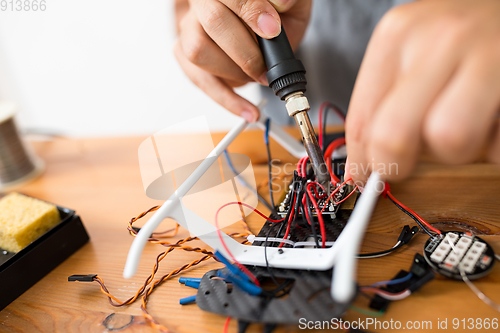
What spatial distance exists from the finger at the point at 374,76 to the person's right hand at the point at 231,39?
0.21 metres

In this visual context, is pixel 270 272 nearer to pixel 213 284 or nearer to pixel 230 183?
pixel 213 284

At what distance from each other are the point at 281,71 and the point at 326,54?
0.42 metres

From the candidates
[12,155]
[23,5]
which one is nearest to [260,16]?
[12,155]

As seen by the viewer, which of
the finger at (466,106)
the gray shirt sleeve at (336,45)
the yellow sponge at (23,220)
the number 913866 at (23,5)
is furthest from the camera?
the number 913866 at (23,5)

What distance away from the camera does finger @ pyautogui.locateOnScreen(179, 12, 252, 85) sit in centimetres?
58

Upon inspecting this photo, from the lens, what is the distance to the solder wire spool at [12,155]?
0.84m

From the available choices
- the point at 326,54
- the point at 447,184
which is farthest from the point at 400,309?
the point at 326,54

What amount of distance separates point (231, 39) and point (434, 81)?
0.34 meters

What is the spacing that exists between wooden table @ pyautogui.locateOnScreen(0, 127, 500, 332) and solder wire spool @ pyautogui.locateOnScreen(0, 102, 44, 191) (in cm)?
30

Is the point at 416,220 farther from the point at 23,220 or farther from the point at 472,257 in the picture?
the point at 23,220

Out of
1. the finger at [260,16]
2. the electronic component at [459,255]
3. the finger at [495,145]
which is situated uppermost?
the finger at [260,16]

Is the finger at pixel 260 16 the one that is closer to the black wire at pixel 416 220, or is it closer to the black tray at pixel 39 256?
the black wire at pixel 416 220

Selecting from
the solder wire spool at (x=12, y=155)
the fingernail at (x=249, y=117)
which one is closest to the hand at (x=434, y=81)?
the fingernail at (x=249, y=117)

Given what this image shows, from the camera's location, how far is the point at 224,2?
0.50m
